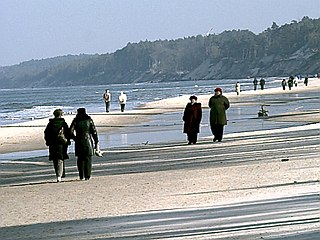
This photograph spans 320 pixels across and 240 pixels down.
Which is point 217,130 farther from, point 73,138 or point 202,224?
point 202,224

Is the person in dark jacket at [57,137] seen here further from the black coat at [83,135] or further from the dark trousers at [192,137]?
the dark trousers at [192,137]

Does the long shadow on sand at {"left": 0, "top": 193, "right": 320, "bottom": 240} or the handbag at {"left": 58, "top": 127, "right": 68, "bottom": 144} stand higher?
→ the handbag at {"left": 58, "top": 127, "right": 68, "bottom": 144}

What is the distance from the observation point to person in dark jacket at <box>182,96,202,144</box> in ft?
78.2

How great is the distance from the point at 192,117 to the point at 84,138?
738 cm

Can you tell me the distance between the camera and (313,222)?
10.0 metres

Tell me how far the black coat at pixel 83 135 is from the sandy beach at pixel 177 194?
2.05 feet

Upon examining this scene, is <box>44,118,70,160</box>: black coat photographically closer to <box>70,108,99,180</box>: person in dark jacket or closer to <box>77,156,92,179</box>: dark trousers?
<box>70,108,99,180</box>: person in dark jacket

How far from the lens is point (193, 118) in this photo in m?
24.1

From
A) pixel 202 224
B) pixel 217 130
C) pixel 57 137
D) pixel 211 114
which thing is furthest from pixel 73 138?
pixel 217 130

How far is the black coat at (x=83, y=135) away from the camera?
17.1 meters

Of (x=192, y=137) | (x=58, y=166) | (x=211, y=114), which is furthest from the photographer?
(x=192, y=137)

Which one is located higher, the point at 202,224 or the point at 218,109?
the point at 218,109

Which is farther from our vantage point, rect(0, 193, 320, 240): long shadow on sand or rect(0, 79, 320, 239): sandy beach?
rect(0, 79, 320, 239): sandy beach

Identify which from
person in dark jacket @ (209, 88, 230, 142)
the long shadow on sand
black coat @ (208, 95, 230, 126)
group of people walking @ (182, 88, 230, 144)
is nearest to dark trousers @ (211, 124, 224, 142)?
group of people walking @ (182, 88, 230, 144)
